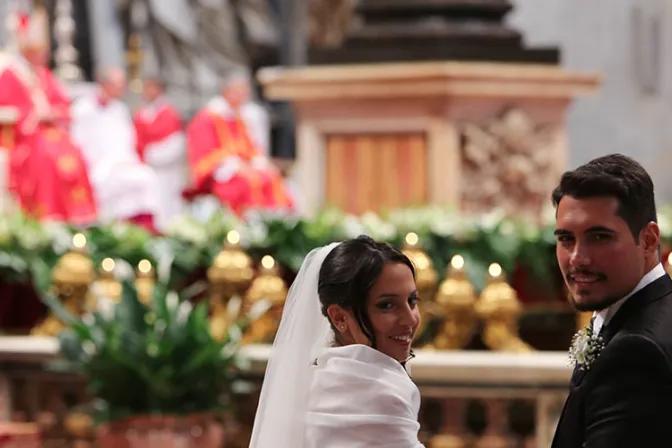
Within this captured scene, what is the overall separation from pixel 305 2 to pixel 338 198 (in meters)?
13.9

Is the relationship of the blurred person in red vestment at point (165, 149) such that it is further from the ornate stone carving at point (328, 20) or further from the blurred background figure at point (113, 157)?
the ornate stone carving at point (328, 20)

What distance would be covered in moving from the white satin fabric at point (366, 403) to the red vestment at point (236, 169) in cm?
1071

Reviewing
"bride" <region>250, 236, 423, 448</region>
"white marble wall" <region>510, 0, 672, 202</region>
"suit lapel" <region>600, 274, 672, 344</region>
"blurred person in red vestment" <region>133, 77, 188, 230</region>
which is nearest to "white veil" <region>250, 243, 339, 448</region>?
"bride" <region>250, 236, 423, 448</region>

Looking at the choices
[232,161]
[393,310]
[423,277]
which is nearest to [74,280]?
[423,277]

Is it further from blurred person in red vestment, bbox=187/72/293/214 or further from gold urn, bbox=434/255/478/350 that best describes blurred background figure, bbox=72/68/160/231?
gold urn, bbox=434/255/478/350

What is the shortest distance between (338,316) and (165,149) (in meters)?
15.6

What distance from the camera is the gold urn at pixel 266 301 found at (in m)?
7.31

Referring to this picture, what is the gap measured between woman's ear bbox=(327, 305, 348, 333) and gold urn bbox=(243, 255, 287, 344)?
3.73 meters

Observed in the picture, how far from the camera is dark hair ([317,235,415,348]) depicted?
3465 millimetres

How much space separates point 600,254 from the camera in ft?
10.2

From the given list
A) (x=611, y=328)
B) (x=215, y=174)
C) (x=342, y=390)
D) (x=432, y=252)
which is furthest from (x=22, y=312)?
(x=215, y=174)

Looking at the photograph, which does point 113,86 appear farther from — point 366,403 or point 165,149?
point 366,403

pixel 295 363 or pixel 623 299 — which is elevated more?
pixel 623 299

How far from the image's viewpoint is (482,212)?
10.6 meters
